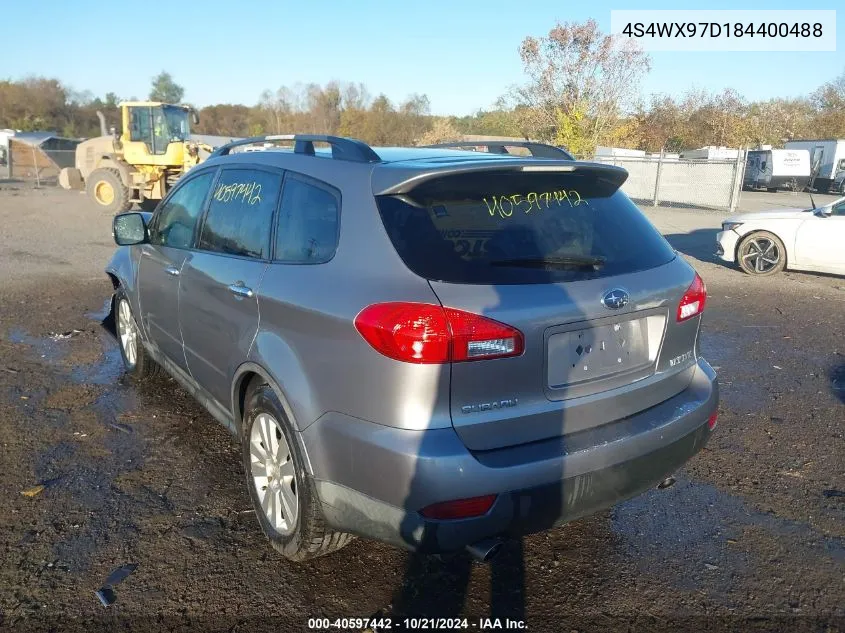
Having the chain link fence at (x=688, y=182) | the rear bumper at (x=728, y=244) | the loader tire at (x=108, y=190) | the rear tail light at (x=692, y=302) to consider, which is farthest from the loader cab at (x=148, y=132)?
the rear tail light at (x=692, y=302)

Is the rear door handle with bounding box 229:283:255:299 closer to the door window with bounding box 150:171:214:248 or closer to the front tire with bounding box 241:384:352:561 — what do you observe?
the front tire with bounding box 241:384:352:561

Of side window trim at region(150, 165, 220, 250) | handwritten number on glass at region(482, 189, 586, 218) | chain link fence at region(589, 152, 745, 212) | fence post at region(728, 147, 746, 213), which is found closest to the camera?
handwritten number on glass at region(482, 189, 586, 218)

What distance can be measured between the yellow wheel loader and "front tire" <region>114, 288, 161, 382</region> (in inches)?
540

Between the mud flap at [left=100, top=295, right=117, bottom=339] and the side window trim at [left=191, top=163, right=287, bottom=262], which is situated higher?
the side window trim at [left=191, top=163, right=287, bottom=262]

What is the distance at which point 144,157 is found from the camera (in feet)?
59.4

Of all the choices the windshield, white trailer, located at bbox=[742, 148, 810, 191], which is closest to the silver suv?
the windshield

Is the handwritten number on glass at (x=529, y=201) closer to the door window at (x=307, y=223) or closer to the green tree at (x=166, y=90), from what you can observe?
the door window at (x=307, y=223)

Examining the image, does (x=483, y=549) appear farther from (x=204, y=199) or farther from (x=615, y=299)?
(x=204, y=199)

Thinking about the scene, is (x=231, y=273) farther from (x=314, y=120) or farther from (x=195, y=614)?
(x=314, y=120)

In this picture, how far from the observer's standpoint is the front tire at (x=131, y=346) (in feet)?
16.3

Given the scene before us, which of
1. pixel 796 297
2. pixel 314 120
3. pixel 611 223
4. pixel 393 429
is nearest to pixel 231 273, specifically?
pixel 393 429

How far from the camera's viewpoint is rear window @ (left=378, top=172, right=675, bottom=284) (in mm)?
2428

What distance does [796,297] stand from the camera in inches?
355

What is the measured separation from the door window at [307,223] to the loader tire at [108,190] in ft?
54.4
